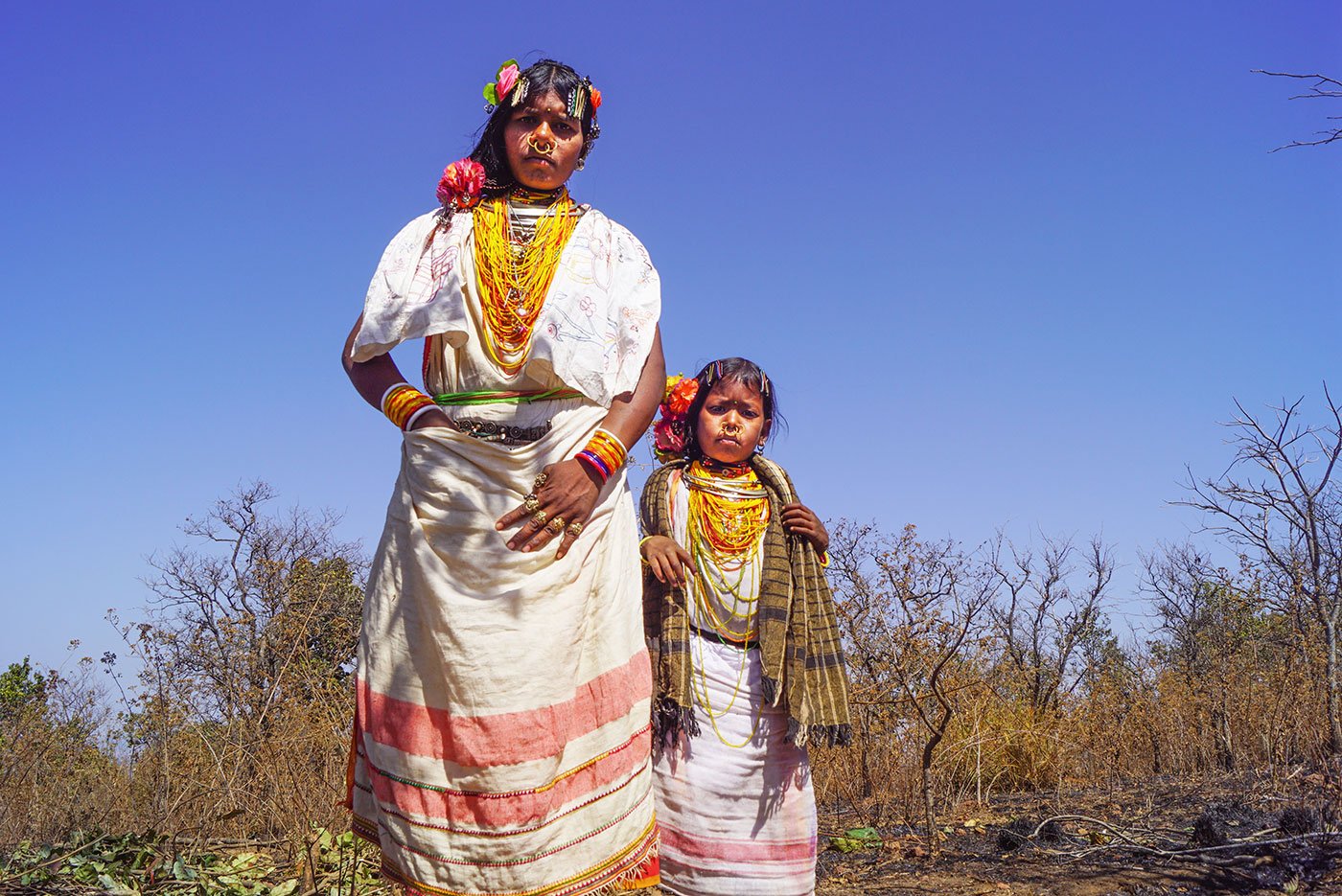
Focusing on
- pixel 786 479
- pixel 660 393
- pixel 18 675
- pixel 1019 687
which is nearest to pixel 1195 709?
pixel 1019 687

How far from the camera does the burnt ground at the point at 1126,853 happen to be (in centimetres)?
508

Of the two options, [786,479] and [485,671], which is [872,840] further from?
[485,671]

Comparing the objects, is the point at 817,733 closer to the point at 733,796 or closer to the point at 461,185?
the point at 733,796

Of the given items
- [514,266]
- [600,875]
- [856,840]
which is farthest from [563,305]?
[856,840]

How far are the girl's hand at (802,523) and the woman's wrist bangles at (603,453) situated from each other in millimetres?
1369

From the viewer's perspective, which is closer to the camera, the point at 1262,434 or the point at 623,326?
the point at 623,326

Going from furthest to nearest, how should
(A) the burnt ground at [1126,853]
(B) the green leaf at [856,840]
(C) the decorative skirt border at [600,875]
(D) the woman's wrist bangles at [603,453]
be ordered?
1. (B) the green leaf at [856,840]
2. (A) the burnt ground at [1126,853]
3. (D) the woman's wrist bangles at [603,453]
4. (C) the decorative skirt border at [600,875]

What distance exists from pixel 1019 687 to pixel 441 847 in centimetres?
1044

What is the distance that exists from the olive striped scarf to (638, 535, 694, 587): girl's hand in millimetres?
153

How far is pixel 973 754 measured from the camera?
354 inches

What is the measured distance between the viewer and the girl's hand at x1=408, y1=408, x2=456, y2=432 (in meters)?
2.34

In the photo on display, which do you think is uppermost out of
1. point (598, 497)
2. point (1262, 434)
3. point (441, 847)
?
point (1262, 434)

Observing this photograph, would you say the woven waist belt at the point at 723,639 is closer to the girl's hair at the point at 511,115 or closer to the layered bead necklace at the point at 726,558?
the layered bead necklace at the point at 726,558

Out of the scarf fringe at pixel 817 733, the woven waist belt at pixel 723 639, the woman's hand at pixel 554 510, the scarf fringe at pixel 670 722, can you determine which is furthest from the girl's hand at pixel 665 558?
the woman's hand at pixel 554 510
